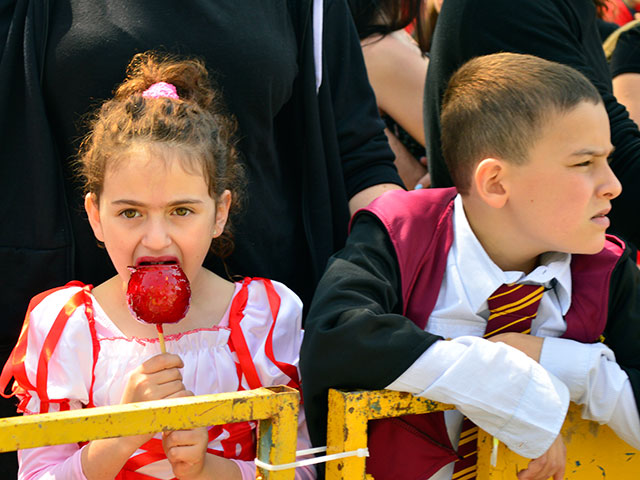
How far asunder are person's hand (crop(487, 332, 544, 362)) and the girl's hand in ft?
2.57

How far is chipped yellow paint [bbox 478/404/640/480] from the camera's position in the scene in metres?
1.81

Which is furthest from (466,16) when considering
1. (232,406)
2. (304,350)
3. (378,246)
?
(232,406)

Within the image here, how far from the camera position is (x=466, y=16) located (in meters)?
2.48

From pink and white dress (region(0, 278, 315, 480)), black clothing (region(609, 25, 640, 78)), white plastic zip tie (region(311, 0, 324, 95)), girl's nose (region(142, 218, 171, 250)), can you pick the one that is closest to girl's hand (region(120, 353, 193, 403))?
pink and white dress (region(0, 278, 315, 480))

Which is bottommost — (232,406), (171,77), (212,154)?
(232,406)

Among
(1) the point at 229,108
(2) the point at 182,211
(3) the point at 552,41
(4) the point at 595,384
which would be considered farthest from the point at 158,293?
(3) the point at 552,41

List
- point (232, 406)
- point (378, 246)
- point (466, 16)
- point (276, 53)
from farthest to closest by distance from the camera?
point (466, 16) → point (276, 53) → point (378, 246) → point (232, 406)

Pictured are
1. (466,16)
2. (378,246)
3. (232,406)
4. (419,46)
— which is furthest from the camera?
(419,46)

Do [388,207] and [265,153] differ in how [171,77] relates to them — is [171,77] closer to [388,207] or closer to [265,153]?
[265,153]

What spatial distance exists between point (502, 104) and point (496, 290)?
53cm

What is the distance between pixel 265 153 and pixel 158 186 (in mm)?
473

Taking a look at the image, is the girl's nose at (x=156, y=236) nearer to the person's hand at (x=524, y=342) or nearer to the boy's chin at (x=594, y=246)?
the person's hand at (x=524, y=342)

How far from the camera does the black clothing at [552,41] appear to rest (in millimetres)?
2426

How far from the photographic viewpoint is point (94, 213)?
204cm
